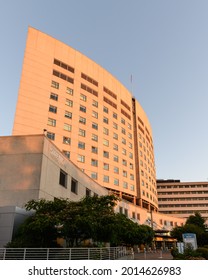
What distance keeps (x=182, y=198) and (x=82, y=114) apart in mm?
70380

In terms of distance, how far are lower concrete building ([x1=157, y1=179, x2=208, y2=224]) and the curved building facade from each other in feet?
109

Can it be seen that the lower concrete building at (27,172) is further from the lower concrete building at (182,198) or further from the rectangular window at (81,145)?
the lower concrete building at (182,198)

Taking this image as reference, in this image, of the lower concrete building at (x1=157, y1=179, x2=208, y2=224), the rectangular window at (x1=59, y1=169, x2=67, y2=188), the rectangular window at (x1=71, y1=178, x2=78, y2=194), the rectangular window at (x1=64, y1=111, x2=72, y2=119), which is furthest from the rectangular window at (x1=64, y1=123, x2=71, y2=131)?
the lower concrete building at (x1=157, y1=179, x2=208, y2=224)

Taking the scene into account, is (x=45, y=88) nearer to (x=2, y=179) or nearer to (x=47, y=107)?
(x=47, y=107)

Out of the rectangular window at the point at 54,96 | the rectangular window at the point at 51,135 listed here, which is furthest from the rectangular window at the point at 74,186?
the rectangular window at the point at 54,96

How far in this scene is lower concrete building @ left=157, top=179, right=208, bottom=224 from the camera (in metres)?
113

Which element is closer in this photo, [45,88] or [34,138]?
[34,138]

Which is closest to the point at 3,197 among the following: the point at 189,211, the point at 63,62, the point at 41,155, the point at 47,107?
the point at 41,155

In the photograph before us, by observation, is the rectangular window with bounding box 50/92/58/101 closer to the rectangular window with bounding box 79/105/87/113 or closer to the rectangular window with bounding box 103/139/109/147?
the rectangular window with bounding box 79/105/87/113

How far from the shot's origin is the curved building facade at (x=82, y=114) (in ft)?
192

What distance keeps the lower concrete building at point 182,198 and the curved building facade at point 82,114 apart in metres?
33.3

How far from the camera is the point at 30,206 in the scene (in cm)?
2259
